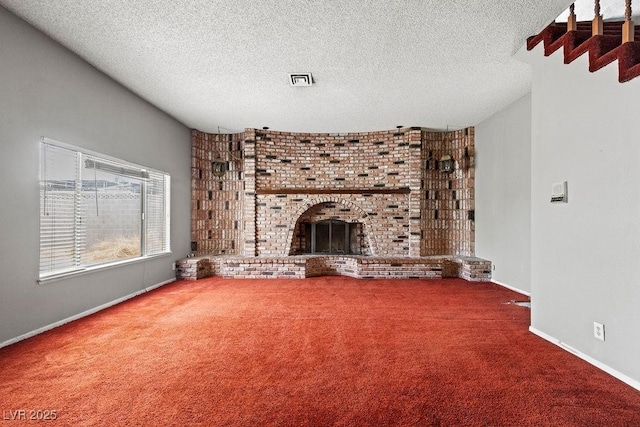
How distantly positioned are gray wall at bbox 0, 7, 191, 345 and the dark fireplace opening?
3.16 meters

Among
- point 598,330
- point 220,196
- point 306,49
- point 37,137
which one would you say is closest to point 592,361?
point 598,330

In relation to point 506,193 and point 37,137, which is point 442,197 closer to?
point 506,193

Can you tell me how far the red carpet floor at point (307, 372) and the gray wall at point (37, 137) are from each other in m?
0.31

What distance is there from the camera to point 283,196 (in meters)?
5.85

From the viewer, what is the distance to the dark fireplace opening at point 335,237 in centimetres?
609

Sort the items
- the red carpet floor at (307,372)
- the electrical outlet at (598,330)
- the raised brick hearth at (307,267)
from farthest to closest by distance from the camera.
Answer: the raised brick hearth at (307,267)
the electrical outlet at (598,330)
the red carpet floor at (307,372)

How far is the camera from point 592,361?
2.21 meters

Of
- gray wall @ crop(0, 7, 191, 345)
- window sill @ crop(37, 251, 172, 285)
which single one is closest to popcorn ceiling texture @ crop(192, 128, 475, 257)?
window sill @ crop(37, 251, 172, 285)

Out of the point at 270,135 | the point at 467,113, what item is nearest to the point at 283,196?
the point at 270,135

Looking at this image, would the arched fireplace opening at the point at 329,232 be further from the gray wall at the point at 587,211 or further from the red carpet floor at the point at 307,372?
the gray wall at the point at 587,211

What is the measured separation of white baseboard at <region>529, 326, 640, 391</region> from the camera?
1.94m

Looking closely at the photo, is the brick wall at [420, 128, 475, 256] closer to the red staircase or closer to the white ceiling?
the white ceiling

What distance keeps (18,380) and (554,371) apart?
3604 millimetres

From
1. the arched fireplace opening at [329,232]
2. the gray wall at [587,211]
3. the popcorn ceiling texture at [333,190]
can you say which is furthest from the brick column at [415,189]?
the gray wall at [587,211]
